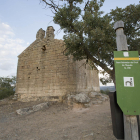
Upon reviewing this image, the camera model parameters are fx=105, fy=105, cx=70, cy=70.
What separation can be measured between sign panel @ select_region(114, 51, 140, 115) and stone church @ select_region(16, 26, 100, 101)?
5879mm

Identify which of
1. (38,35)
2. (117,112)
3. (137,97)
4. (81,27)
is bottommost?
(117,112)

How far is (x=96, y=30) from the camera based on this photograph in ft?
15.5

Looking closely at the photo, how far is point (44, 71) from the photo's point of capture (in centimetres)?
873

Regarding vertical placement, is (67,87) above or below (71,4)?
below

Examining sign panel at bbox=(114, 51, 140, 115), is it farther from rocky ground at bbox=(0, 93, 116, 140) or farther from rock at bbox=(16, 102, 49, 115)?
rock at bbox=(16, 102, 49, 115)

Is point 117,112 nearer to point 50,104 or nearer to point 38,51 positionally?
point 50,104

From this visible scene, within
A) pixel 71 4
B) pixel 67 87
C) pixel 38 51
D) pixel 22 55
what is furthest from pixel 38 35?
pixel 67 87

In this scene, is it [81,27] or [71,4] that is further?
[71,4]

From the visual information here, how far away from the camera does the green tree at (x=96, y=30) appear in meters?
4.98

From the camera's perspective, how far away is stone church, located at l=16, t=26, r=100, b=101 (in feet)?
25.7

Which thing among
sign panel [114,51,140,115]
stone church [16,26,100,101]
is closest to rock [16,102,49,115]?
stone church [16,26,100,101]

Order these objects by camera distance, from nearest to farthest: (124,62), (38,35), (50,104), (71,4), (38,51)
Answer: (124,62)
(71,4)
(50,104)
(38,51)
(38,35)

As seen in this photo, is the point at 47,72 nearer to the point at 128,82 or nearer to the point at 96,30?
the point at 96,30

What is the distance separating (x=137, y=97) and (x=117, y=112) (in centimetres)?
39
